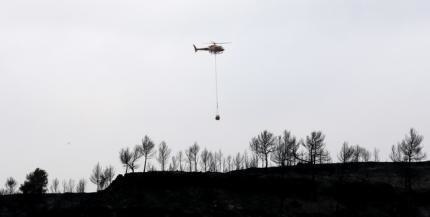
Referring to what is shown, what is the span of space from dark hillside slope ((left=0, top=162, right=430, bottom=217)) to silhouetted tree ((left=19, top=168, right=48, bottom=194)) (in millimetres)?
14077

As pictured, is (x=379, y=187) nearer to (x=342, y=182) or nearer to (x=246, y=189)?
(x=342, y=182)

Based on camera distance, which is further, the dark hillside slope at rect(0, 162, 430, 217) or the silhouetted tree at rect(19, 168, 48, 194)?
the silhouetted tree at rect(19, 168, 48, 194)

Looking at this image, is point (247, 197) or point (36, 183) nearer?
point (247, 197)

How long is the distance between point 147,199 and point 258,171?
23.9m

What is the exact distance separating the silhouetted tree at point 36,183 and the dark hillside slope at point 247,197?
14.1 metres

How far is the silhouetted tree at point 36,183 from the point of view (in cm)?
7369

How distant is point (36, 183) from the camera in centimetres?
7450

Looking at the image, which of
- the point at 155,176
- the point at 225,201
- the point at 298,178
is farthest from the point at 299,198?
the point at 155,176

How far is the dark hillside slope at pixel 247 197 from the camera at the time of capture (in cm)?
5459

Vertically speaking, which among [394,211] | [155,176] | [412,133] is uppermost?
[412,133]

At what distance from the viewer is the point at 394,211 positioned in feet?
190

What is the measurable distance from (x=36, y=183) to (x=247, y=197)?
1250 inches

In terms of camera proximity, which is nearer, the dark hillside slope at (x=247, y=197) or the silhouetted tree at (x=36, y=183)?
the dark hillside slope at (x=247, y=197)

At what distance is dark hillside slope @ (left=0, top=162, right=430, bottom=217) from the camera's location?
2149 inches
